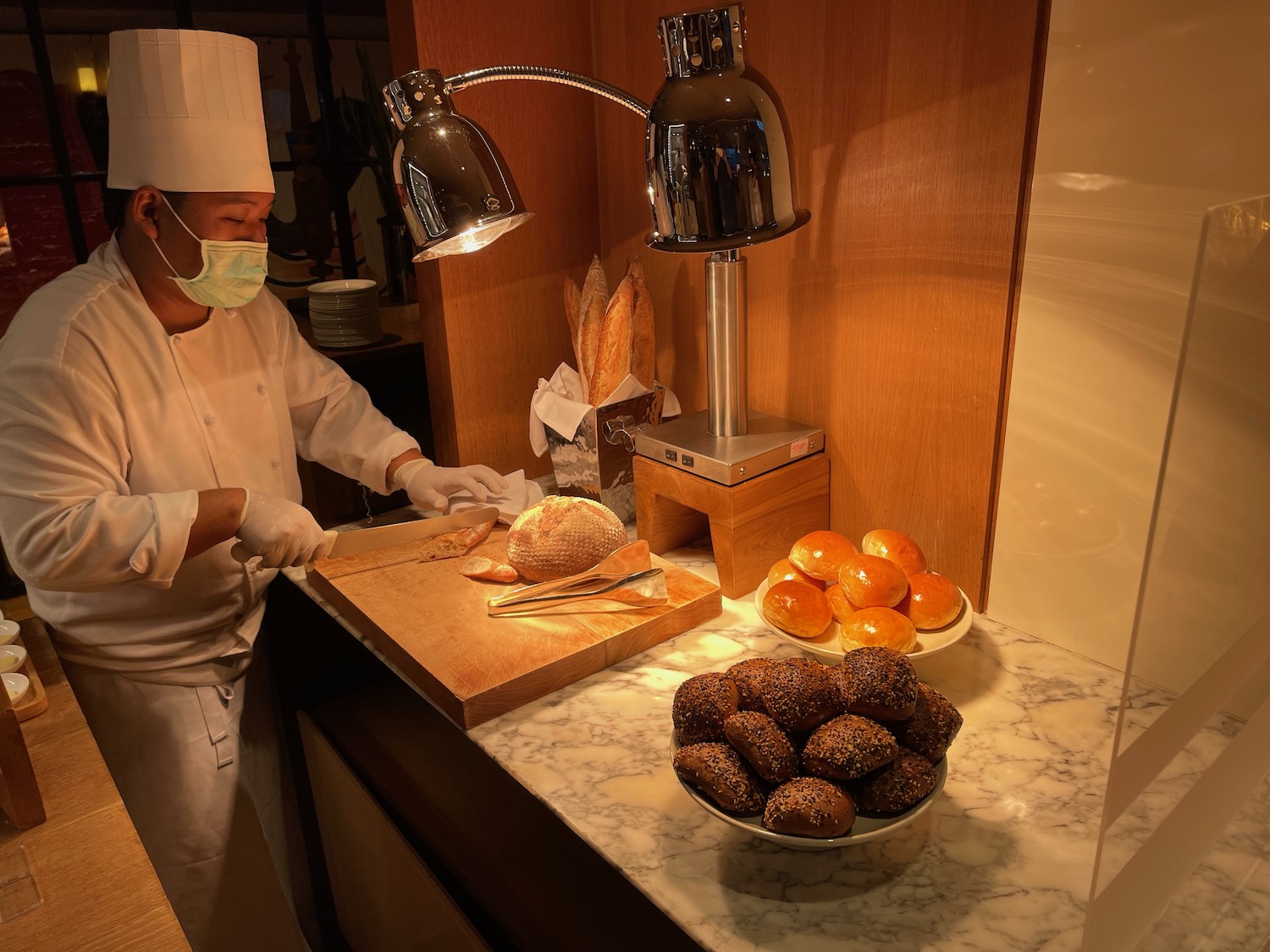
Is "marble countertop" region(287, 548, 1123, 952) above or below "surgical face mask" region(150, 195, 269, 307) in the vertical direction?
below

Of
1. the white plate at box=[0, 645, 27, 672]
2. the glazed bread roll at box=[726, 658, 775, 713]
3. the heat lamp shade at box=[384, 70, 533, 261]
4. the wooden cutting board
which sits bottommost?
the white plate at box=[0, 645, 27, 672]

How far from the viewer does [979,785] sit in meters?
0.88

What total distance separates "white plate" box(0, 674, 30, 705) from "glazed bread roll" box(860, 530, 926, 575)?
1.16 m

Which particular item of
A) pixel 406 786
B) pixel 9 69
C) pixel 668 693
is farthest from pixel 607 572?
pixel 9 69

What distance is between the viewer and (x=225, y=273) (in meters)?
1.26

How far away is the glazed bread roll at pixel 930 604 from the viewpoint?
1.03 meters

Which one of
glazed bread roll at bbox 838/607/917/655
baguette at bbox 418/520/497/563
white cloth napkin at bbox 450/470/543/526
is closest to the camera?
glazed bread roll at bbox 838/607/917/655

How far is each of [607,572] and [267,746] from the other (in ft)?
2.76

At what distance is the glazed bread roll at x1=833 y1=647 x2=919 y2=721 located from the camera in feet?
2.52

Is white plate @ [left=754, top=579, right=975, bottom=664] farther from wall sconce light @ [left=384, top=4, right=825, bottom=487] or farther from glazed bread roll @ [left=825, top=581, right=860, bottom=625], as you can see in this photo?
wall sconce light @ [left=384, top=4, right=825, bottom=487]

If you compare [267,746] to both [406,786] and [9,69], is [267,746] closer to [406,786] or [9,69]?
[406,786]

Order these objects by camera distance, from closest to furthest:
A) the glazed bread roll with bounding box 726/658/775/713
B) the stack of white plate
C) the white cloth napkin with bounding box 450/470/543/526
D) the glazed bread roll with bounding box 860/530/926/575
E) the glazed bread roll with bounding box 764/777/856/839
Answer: the glazed bread roll with bounding box 764/777/856/839 → the glazed bread roll with bounding box 726/658/775/713 → the glazed bread roll with bounding box 860/530/926/575 → the white cloth napkin with bounding box 450/470/543/526 → the stack of white plate

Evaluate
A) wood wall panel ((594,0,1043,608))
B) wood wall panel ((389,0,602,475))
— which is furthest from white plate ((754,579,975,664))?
wood wall panel ((389,0,602,475))

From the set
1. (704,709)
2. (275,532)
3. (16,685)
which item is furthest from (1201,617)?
(16,685)
